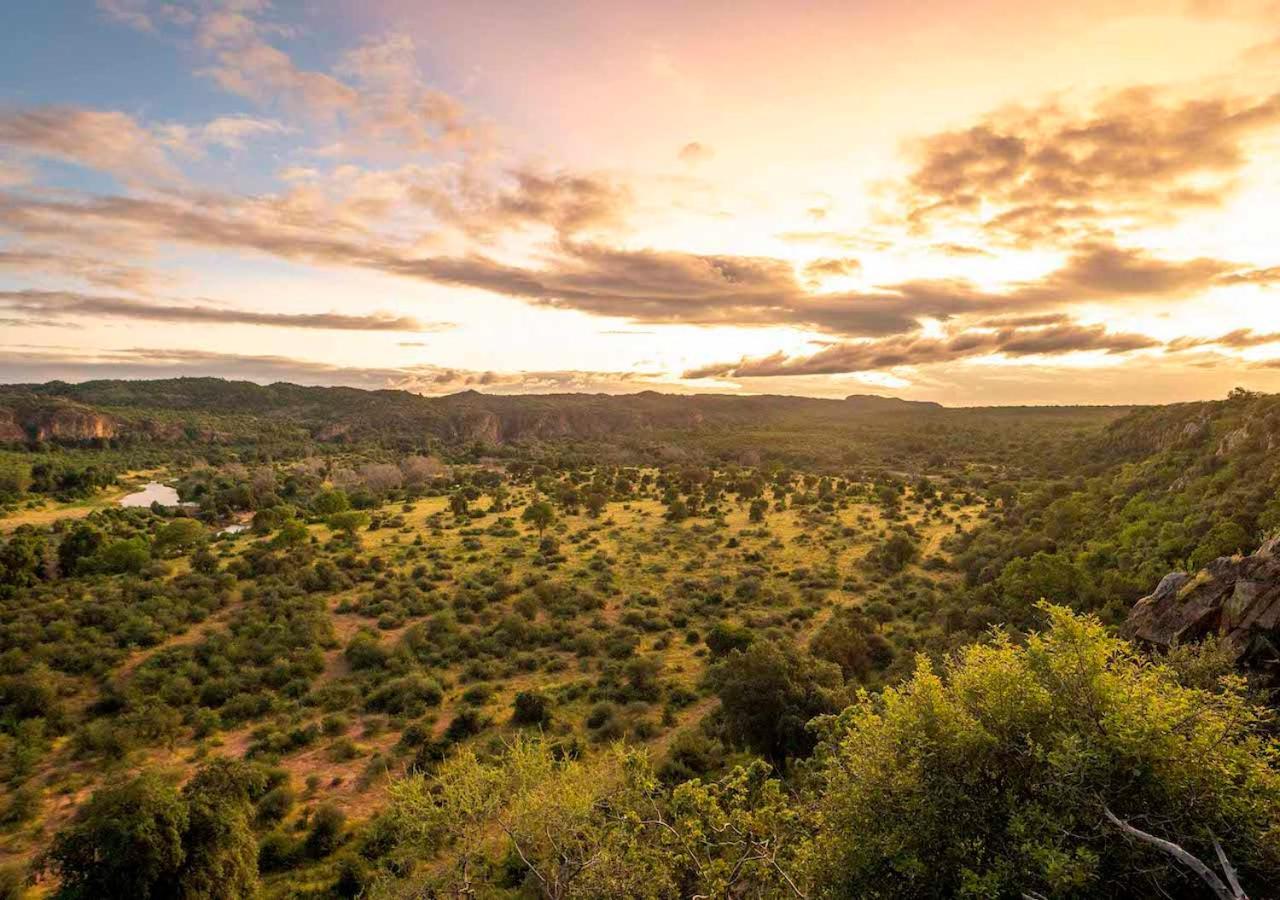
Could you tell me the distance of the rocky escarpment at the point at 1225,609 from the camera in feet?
54.9

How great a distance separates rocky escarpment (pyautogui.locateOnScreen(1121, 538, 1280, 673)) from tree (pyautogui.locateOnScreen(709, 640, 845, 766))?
1128 centimetres

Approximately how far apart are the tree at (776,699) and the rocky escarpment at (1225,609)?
11.3 metres

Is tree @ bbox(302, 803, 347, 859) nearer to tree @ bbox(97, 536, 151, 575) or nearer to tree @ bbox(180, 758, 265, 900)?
tree @ bbox(180, 758, 265, 900)

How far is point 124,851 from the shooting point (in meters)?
16.9

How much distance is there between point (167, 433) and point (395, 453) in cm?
6028

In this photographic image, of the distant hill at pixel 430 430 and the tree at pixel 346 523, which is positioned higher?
the distant hill at pixel 430 430

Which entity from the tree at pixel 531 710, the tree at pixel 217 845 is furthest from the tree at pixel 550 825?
the tree at pixel 531 710

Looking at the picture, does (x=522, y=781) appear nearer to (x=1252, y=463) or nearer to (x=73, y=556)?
(x=1252, y=463)

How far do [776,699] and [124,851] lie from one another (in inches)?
859

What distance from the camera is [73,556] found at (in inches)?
1866

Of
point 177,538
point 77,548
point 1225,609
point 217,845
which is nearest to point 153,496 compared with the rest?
point 177,538

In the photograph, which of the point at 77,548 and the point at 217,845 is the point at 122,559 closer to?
the point at 77,548

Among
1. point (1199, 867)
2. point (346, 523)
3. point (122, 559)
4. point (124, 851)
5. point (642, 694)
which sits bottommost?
point (642, 694)

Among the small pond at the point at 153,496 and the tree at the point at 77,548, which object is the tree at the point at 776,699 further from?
the small pond at the point at 153,496
